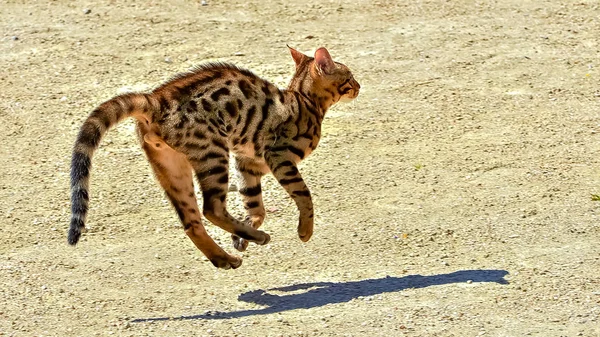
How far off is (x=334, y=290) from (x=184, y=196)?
1.30m

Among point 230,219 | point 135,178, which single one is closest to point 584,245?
point 230,219

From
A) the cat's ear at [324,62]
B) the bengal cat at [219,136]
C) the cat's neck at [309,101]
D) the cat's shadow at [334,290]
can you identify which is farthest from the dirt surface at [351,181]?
the cat's ear at [324,62]

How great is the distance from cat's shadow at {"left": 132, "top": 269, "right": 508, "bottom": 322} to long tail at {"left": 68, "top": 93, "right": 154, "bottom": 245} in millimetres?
947

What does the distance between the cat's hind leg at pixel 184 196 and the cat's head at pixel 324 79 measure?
1.39 meters

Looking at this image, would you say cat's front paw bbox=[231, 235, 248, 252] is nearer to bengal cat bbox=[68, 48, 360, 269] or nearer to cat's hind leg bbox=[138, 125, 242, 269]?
bengal cat bbox=[68, 48, 360, 269]

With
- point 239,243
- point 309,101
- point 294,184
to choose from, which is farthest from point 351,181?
point 239,243

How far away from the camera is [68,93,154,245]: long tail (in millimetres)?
7980

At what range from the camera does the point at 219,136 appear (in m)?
8.87

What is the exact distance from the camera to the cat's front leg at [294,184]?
9289mm

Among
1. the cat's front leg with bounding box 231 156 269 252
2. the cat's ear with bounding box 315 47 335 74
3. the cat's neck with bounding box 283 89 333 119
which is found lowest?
the cat's front leg with bounding box 231 156 269 252

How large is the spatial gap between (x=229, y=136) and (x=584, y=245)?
2.73 metres

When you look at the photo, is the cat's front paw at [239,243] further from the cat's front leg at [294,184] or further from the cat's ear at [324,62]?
the cat's ear at [324,62]

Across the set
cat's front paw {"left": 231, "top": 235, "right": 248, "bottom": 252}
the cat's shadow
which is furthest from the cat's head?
the cat's shadow

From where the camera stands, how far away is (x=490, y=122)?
454 inches
